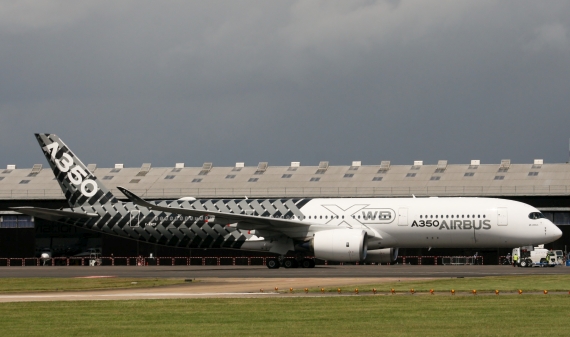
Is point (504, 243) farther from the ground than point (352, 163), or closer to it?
closer to it

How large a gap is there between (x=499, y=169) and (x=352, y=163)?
14327 millimetres

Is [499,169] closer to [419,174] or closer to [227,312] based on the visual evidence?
[419,174]

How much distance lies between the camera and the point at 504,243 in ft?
178

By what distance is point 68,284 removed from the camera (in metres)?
39.4


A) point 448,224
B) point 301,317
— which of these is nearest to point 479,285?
point 301,317

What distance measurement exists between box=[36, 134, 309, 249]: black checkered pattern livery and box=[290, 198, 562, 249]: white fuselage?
456cm

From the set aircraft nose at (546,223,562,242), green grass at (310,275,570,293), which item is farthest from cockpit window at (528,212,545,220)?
green grass at (310,275,570,293)

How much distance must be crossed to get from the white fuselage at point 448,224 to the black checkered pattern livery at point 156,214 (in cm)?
456

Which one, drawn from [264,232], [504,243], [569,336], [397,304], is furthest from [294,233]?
[569,336]

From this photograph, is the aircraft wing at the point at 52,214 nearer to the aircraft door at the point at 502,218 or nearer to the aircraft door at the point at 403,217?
the aircraft door at the point at 403,217

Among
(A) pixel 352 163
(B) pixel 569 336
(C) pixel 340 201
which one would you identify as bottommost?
(B) pixel 569 336

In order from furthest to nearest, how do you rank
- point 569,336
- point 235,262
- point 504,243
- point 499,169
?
1. point 499,169
2. point 235,262
3. point 504,243
4. point 569,336

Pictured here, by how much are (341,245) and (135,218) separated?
14854mm

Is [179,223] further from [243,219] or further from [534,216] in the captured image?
[534,216]
